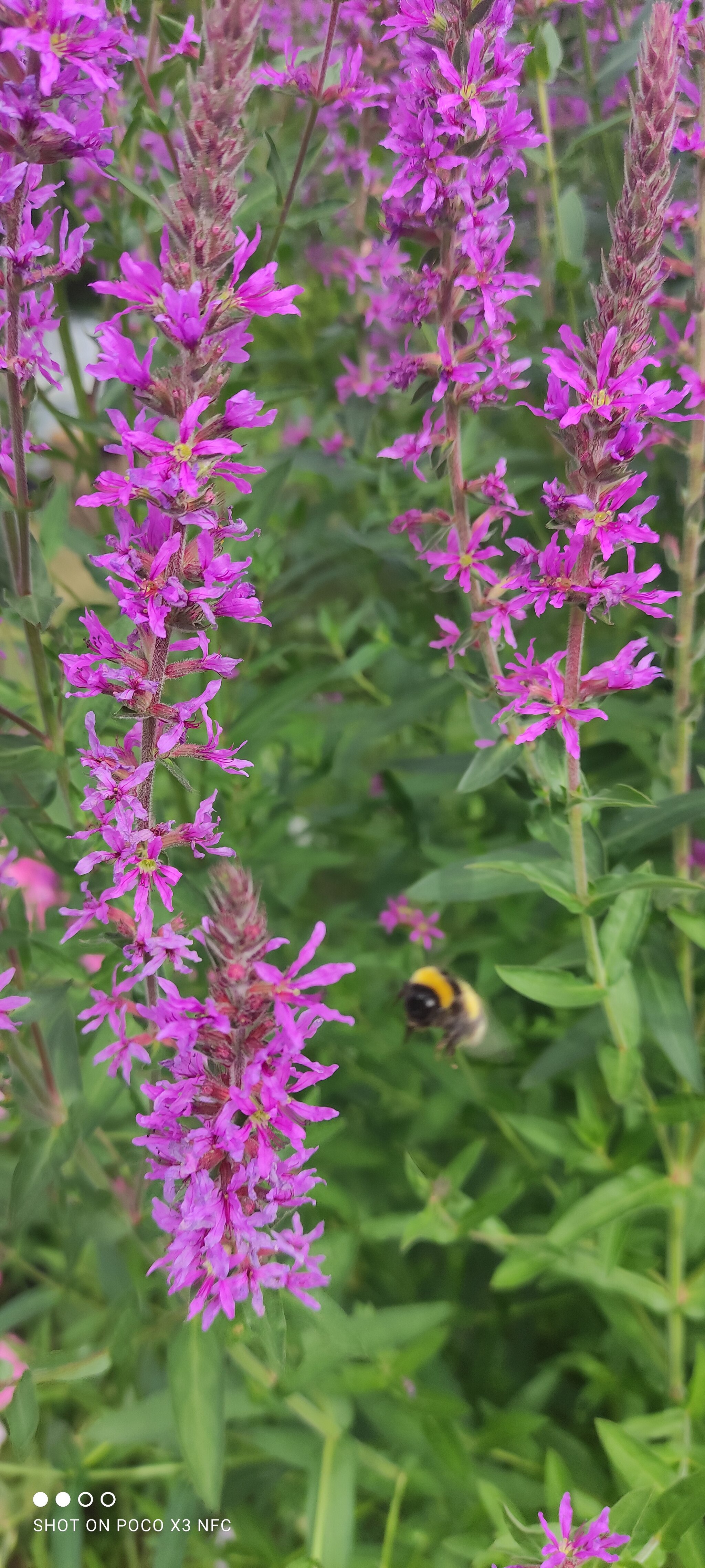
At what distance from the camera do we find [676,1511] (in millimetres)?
1696

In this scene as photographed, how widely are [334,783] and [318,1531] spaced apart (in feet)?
6.55

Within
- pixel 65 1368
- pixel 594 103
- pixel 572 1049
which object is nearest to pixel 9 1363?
pixel 65 1368

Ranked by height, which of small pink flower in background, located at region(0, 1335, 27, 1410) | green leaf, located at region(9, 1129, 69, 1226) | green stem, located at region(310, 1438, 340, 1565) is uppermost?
green leaf, located at region(9, 1129, 69, 1226)

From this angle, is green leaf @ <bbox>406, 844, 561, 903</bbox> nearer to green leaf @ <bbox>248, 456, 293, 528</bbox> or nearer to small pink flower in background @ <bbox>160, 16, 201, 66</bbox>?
green leaf @ <bbox>248, 456, 293, 528</bbox>

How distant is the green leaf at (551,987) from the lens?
1826 millimetres

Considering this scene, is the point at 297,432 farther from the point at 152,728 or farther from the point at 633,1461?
the point at 633,1461

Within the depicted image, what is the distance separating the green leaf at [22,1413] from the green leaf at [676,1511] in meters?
0.98

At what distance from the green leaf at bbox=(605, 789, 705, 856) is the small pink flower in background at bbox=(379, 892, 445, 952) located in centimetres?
53

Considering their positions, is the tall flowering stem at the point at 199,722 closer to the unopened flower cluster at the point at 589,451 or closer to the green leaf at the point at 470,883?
the unopened flower cluster at the point at 589,451

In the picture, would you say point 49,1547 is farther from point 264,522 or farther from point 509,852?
point 264,522

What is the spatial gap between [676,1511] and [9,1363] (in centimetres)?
161

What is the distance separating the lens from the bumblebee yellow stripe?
2.13 m

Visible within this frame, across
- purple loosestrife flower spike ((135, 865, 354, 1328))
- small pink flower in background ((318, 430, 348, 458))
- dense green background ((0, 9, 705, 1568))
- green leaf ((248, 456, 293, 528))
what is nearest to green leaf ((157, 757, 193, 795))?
purple loosestrife flower spike ((135, 865, 354, 1328))

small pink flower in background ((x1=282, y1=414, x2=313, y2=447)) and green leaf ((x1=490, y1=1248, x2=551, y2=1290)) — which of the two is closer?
green leaf ((x1=490, y1=1248, x2=551, y2=1290))
